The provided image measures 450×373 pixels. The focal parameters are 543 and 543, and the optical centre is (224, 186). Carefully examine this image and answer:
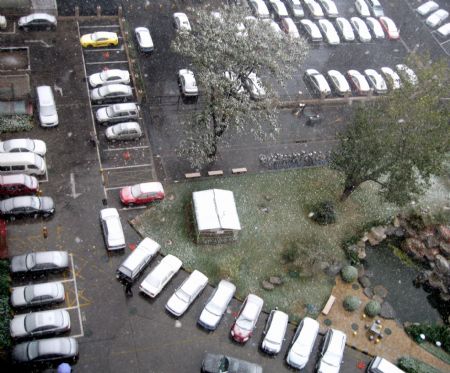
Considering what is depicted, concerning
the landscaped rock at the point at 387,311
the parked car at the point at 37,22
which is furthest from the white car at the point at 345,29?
the landscaped rock at the point at 387,311

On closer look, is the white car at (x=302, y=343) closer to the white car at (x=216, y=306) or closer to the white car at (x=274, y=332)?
the white car at (x=274, y=332)

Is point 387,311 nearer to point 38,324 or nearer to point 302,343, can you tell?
point 302,343

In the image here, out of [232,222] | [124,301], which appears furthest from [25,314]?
[232,222]

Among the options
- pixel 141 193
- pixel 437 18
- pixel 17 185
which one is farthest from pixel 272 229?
pixel 437 18

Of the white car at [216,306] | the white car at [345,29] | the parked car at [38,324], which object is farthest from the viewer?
the white car at [345,29]

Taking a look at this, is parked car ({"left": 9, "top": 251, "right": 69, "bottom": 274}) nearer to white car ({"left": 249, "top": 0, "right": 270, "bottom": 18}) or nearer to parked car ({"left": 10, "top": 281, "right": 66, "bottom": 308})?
parked car ({"left": 10, "top": 281, "right": 66, "bottom": 308})
